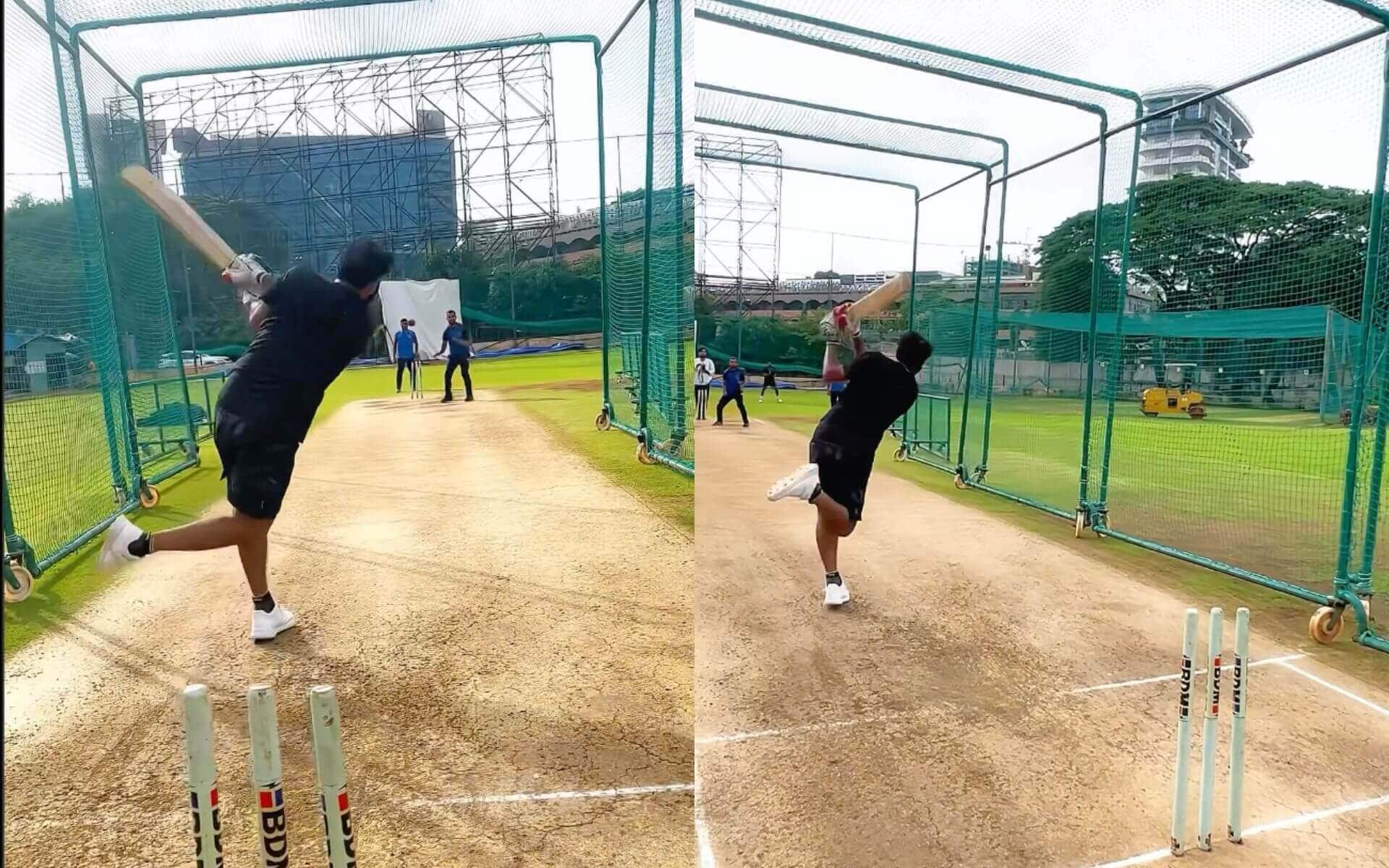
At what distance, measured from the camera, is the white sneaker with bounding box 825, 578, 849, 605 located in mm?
3197

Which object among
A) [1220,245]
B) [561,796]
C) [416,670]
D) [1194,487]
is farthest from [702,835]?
Answer: [1194,487]

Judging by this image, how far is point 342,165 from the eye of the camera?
1.80 metres

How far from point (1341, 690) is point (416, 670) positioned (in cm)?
332

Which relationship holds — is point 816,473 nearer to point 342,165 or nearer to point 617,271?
point 617,271

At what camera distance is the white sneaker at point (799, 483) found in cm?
278

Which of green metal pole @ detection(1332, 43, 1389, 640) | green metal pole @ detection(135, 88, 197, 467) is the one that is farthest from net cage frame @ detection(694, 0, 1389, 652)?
green metal pole @ detection(135, 88, 197, 467)

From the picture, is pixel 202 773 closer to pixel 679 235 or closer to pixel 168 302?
pixel 168 302

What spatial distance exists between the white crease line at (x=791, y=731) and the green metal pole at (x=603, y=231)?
1175 millimetres

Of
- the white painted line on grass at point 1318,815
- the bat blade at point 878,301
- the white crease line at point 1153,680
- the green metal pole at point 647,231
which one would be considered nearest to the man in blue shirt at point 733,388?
the green metal pole at point 647,231

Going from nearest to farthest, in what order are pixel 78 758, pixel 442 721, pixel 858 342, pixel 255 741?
pixel 255 741 → pixel 78 758 → pixel 442 721 → pixel 858 342

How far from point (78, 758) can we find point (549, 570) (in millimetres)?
1106

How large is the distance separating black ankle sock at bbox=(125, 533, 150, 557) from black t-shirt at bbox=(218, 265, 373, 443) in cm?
30

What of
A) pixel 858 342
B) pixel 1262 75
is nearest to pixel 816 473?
pixel 858 342

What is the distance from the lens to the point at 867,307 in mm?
2629
